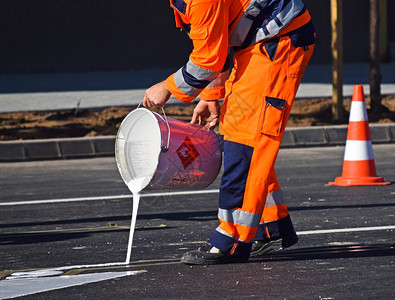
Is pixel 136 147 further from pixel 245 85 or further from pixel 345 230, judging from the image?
pixel 345 230

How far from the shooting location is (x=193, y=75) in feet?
16.0

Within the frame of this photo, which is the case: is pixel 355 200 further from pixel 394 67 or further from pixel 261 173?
pixel 394 67

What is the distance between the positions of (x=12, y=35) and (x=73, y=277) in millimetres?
14468

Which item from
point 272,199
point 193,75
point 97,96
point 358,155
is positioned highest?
point 193,75

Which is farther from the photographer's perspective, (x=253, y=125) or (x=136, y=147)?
(x=136, y=147)

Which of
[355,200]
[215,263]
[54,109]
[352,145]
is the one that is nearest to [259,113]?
[215,263]

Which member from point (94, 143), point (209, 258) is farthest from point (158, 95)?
point (94, 143)

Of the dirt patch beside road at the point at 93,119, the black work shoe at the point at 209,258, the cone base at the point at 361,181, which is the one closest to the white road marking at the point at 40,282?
the black work shoe at the point at 209,258

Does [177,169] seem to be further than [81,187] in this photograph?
No

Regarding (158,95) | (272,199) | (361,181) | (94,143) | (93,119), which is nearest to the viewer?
(158,95)

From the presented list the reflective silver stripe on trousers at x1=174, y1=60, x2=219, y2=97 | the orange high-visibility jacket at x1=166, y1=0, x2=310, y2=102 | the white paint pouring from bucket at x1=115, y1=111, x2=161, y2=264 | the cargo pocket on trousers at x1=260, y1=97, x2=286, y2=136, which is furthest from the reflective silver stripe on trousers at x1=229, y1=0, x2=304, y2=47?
the white paint pouring from bucket at x1=115, y1=111, x2=161, y2=264

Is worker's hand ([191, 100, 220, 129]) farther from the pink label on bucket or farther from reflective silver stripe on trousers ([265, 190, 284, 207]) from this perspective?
reflective silver stripe on trousers ([265, 190, 284, 207])

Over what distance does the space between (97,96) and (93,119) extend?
296cm

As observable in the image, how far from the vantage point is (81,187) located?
8727 millimetres
